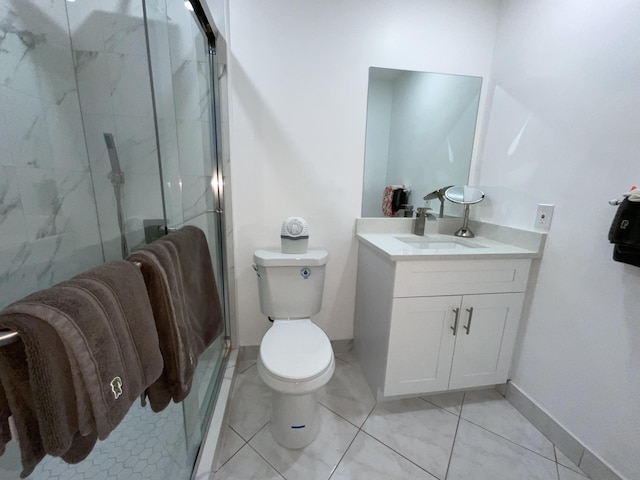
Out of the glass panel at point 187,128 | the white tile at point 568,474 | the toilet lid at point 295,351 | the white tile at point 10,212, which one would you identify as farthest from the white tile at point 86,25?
the white tile at point 568,474

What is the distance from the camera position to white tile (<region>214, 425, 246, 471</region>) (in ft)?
3.64

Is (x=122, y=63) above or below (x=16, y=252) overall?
above

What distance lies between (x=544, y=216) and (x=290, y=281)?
1.25 m

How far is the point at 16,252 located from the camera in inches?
23.8

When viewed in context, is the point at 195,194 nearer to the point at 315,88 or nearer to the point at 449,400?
the point at 315,88

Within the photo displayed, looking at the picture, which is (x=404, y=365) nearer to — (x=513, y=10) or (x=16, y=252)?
(x=16, y=252)

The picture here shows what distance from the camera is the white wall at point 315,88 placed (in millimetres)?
1417

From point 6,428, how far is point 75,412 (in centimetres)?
7

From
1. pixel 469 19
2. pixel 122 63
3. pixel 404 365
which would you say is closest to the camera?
pixel 122 63

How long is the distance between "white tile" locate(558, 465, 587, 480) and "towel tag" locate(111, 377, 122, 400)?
1.58m

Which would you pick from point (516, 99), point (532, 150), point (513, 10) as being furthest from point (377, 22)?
point (532, 150)

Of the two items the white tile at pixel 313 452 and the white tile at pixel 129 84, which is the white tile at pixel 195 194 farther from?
the white tile at pixel 313 452

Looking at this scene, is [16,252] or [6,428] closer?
[6,428]

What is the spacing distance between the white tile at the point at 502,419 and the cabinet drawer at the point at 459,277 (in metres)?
0.62
